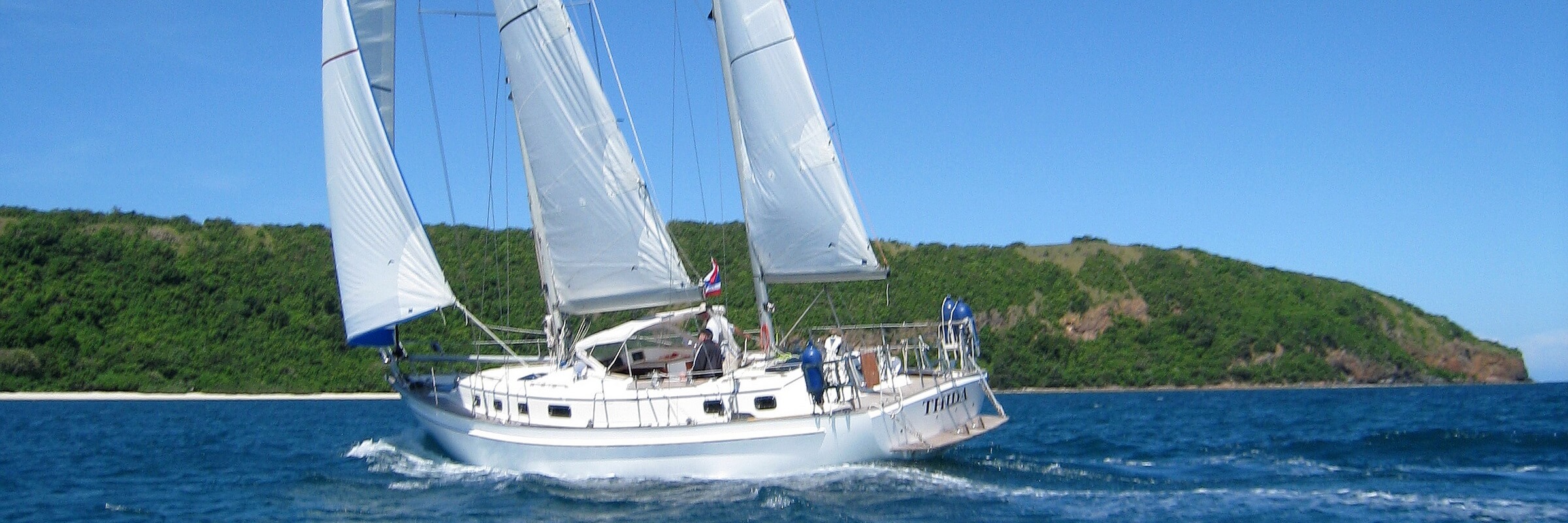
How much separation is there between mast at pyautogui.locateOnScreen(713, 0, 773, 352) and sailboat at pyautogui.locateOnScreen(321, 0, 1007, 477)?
0.03 meters

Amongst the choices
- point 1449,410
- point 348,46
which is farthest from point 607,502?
point 1449,410

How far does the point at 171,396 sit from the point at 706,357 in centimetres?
3970

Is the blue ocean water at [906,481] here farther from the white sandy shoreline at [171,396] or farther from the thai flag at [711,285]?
the white sandy shoreline at [171,396]

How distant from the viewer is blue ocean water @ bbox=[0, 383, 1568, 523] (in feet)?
50.3

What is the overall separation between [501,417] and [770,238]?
5.13 meters

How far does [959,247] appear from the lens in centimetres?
8231

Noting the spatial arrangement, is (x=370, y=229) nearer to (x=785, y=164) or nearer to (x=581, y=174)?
(x=581, y=174)

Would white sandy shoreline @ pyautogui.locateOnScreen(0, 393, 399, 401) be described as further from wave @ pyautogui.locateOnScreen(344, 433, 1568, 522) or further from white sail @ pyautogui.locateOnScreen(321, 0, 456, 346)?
wave @ pyautogui.locateOnScreen(344, 433, 1568, 522)

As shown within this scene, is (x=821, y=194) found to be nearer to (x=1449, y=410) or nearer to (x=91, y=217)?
(x=1449, y=410)

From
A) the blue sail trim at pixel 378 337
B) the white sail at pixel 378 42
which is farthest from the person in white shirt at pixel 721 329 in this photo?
the white sail at pixel 378 42

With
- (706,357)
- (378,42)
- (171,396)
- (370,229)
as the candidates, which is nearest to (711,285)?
(706,357)

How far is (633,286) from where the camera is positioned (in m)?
20.5

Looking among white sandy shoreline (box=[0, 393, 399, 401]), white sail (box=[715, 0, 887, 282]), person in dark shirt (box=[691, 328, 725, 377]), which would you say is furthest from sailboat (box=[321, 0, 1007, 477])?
white sandy shoreline (box=[0, 393, 399, 401])

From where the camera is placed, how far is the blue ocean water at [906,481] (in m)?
15.3
